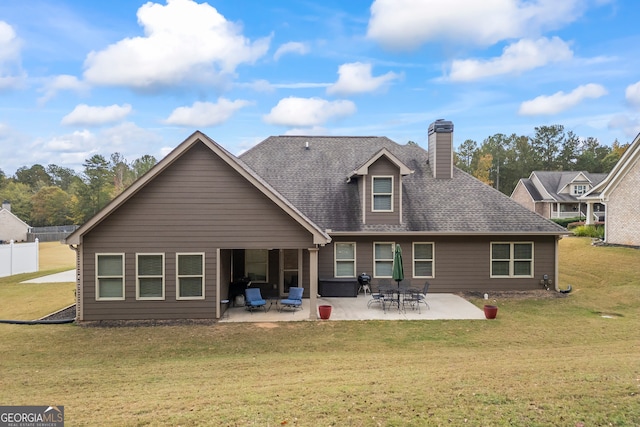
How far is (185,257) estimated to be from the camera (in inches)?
505

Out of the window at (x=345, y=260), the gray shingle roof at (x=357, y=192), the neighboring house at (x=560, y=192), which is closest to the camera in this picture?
the gray shingle roof at (x=357, y=192)

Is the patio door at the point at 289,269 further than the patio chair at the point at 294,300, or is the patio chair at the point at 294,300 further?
the patio door at the point at 289,269

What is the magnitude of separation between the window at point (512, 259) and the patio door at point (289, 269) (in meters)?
8.68

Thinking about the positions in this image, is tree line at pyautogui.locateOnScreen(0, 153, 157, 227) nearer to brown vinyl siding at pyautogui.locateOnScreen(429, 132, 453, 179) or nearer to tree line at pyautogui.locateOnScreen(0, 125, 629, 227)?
tree line at pyautogui.locateOnScreen(0, 125, 629, 227)

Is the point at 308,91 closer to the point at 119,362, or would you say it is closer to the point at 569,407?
the point at 119,362

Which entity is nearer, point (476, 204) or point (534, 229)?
point (534, 229)

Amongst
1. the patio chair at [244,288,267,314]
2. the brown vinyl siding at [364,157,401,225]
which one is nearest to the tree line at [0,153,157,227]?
the brown vinyl siding at [364,157,401,225]

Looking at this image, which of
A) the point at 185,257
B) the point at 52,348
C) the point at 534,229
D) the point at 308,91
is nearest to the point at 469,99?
the point at 308,91

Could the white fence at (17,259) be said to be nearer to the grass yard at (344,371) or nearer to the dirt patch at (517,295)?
the grass yard at (344,371)

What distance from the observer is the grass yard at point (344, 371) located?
5.52m

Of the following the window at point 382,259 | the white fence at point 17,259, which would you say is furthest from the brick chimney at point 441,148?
the white fence at point 17,259

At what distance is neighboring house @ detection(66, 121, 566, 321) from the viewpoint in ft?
41.5

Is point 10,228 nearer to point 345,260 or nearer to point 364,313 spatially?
point 345,260

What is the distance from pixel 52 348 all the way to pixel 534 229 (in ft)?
58.8
